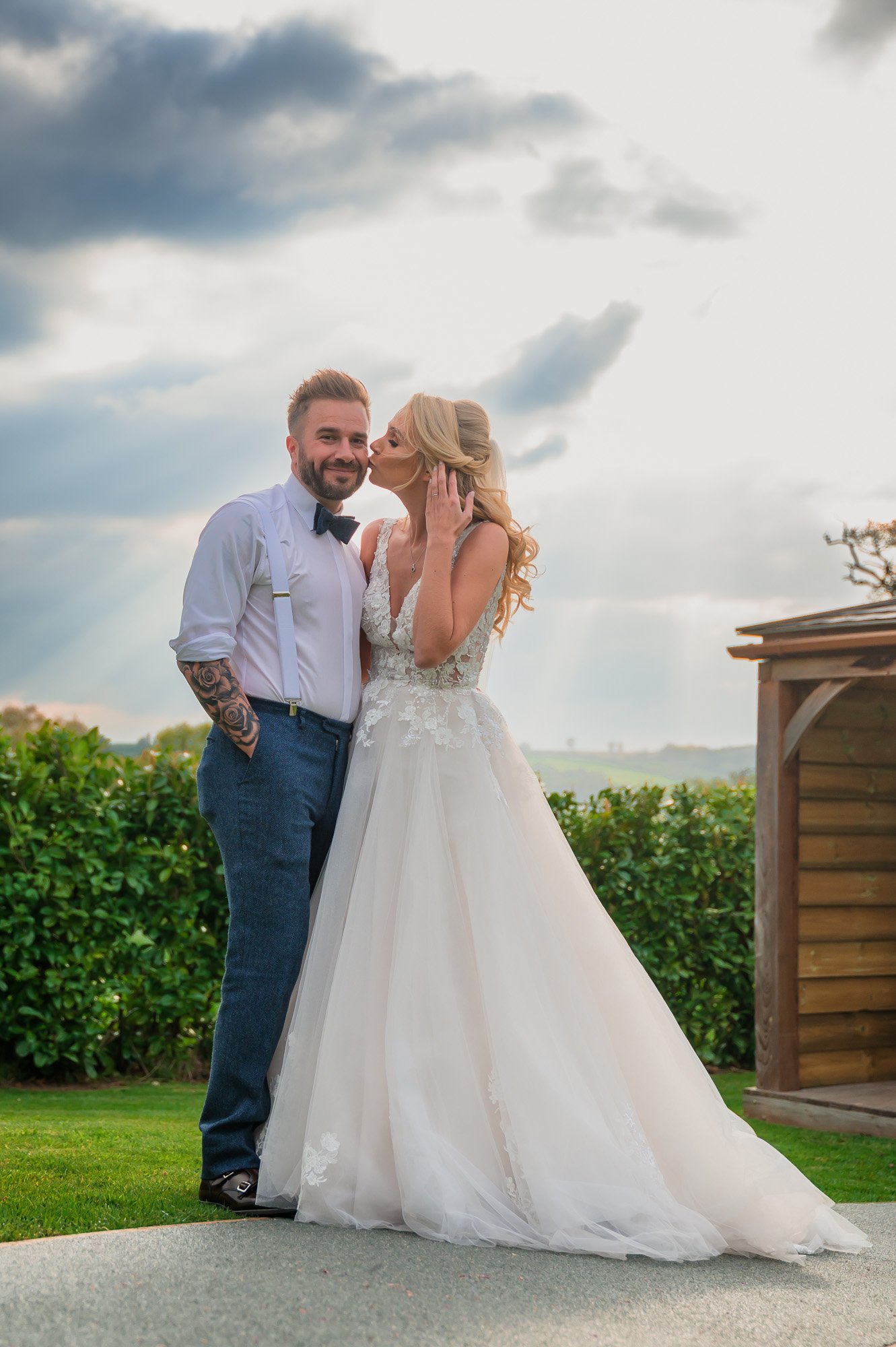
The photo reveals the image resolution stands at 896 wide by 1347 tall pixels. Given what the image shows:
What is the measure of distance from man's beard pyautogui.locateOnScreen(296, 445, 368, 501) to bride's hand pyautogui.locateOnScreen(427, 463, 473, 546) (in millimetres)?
231

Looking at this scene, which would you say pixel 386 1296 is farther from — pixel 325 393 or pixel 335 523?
pixel 325 393

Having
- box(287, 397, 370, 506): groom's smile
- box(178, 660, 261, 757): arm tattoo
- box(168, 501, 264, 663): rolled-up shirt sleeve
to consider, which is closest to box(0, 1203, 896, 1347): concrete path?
box(178, 660, 261, 757): arm tattoo

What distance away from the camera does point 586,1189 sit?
2873mm

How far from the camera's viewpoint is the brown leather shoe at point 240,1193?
116 inches

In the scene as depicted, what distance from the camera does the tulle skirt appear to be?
287 cm

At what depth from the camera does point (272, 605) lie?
Answer: 3258 mm

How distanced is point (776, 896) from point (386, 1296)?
4206mm

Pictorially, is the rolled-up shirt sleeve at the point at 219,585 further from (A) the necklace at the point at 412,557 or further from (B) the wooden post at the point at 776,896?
(B) the wooden post at the point at 776,896

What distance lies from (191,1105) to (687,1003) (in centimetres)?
335

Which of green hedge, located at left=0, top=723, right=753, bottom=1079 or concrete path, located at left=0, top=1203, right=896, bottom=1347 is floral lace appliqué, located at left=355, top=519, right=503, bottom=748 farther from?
green hedge, located at left=0, top=723, right=753, bottom=1079

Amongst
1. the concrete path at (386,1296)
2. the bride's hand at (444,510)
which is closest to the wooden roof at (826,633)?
the bride's hand at (444,510)

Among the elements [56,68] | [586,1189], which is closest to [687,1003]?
[586,1189]

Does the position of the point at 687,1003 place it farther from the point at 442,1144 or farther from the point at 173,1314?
the point at 173,1314

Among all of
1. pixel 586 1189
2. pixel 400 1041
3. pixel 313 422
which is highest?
pixel 313 422
